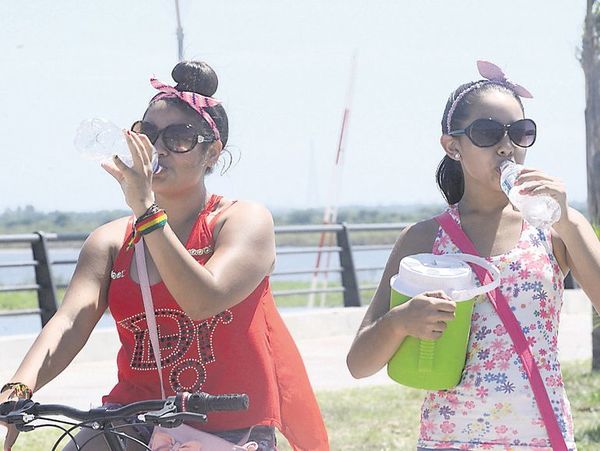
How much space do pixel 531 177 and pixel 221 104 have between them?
42.2 inches

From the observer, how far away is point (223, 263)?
3486 mm

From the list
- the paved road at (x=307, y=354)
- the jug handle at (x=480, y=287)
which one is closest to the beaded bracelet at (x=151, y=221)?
the jug handle at (x=480, y=287)

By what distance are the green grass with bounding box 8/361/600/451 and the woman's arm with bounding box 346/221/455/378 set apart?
4.15 m

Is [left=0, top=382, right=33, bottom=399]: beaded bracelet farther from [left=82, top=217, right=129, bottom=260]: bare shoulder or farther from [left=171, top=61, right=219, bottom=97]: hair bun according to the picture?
[left=171, top=61, right=219, bottom=97]: hair bun

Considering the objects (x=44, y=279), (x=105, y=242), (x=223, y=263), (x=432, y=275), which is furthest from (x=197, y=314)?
(x=44, y=279)

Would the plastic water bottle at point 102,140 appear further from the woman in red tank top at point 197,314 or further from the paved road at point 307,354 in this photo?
the paved road at point 307,354

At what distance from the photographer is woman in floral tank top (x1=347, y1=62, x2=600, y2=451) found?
11.3 feet

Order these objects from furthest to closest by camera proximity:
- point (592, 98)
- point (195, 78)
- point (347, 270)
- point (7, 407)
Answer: point (347, 270), point (592, 98), point (195, 78), point (7, 407)

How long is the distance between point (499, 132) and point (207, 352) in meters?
1.07

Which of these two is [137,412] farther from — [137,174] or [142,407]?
[137,174]

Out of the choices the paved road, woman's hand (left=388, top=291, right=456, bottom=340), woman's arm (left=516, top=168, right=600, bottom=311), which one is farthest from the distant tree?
woman's hand (left=388, top=291, right=456, bottom=340)

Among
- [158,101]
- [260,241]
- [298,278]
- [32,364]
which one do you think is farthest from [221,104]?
[298,278]

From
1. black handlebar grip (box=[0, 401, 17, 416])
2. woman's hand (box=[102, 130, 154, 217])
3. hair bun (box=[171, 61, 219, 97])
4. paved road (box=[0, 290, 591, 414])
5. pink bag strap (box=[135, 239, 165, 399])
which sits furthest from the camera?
paved road (box=[0, 290, 591, 414])

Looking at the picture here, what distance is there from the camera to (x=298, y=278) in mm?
16016
